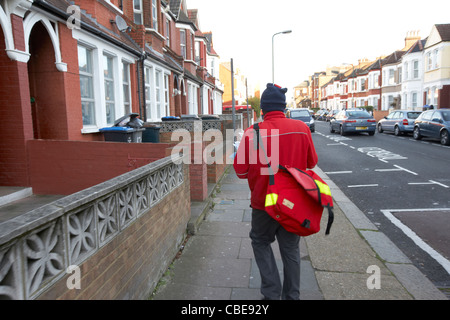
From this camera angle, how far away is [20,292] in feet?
5.47

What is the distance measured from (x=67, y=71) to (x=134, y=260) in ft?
18.8

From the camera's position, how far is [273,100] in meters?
3.06

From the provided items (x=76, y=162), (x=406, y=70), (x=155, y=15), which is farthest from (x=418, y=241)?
(x=406, y=70)

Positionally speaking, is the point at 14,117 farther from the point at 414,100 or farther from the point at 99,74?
the point at 414,100

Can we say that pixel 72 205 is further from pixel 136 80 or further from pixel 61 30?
pixel 136 80

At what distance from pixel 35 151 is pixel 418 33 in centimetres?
5389

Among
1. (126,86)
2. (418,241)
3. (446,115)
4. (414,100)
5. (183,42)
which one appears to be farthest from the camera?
(414,100)

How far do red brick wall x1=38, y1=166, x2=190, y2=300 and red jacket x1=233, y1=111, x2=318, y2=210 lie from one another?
112cm

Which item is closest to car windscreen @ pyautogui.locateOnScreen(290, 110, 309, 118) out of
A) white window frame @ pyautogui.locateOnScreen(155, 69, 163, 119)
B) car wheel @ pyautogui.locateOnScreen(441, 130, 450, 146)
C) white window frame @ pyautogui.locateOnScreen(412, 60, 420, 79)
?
car wheel @ pyautogui.locateOnScreen(441, 130, 450, 146)

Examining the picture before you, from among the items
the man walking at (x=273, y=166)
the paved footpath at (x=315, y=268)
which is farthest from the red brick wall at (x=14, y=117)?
the man walking at (x=273, y=166)

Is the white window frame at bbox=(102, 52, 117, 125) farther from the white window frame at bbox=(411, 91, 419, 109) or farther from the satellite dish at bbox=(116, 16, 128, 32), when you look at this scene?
the white window frame at bbox=(411, 91, 419, 109)

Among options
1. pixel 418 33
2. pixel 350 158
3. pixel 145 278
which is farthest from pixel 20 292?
pixel 418 33

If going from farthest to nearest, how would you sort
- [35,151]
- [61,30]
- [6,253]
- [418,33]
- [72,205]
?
[418,33] → [61,30] → [35,151] → [72,205] → [6,253]

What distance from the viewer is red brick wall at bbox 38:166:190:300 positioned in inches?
88.6
